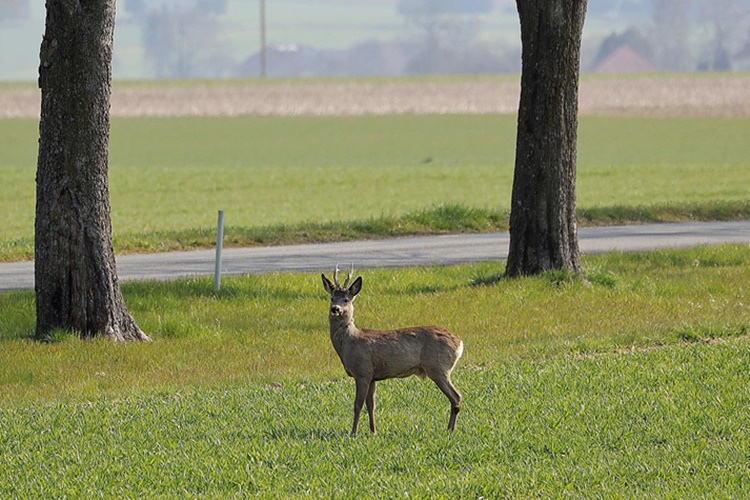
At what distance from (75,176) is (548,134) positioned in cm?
631

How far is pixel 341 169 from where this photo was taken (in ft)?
159

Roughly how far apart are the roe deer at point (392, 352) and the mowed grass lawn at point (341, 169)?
543 inches

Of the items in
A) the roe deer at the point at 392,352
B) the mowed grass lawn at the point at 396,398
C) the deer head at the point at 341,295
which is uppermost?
the deer head at the point at 341,295

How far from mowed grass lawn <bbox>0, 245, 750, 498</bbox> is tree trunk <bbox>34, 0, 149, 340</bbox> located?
1.55 feet

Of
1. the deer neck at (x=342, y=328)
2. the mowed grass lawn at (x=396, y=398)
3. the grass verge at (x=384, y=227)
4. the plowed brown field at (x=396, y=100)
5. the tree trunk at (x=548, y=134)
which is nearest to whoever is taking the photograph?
the mowed grass lawn at (x=396, y=398)

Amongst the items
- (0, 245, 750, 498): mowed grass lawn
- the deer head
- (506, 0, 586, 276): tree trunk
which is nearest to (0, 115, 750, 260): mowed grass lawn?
(506, 0, 586, 276): tree trunk

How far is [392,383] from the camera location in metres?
11.3

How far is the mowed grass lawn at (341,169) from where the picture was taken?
31.4m

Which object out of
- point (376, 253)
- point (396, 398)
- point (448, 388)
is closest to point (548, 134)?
point (376, 253)

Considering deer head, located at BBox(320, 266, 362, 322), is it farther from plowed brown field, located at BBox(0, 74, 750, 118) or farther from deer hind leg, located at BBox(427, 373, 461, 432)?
plowed brown field, located at BBox(0, 74, 750, 118)

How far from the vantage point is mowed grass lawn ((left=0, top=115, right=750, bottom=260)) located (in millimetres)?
31438

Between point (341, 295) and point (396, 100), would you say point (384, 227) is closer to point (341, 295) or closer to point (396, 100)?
point (341, 295)

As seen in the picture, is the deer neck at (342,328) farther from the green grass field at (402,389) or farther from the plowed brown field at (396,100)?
the plowed brown field at (396,100)

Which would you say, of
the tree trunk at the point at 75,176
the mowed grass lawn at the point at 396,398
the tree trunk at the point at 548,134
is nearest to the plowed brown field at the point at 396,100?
the tree trunk at the point at 548,134
